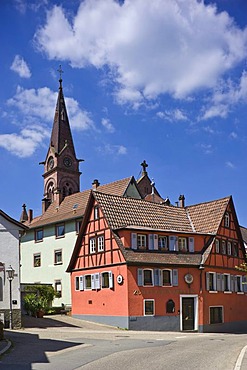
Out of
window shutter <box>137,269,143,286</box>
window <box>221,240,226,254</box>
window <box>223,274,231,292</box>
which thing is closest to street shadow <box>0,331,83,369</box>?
window shutter <box>137,269,143,286</box>

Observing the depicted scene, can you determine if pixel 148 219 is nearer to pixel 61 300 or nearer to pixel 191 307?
pixel 191 307

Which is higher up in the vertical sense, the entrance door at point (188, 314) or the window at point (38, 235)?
the window at point (38, 235)

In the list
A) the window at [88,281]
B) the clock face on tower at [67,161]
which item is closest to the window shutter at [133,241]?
the window at [88,281]

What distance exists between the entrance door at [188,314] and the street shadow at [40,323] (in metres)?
8.65

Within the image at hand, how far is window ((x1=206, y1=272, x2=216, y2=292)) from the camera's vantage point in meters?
42.7

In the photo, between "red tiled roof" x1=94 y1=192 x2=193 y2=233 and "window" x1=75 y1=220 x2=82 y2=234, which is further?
"window" x1=75 y1=220 x2=82 y2=234

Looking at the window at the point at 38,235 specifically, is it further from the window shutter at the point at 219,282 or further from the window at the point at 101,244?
the window shutter at the point at 219,282

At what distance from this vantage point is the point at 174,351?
2009 centimetres

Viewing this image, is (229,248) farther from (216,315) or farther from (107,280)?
(107,280)

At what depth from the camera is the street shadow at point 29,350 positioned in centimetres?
1661

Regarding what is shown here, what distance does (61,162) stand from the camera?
9038 centimetres

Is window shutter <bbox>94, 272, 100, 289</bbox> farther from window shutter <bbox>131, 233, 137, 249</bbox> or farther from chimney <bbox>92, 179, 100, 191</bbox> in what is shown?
chimney <bbox>92, 179, 100, 191</bbox>

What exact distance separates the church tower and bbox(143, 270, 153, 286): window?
50317 millimetres

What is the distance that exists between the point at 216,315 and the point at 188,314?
10.9ft
